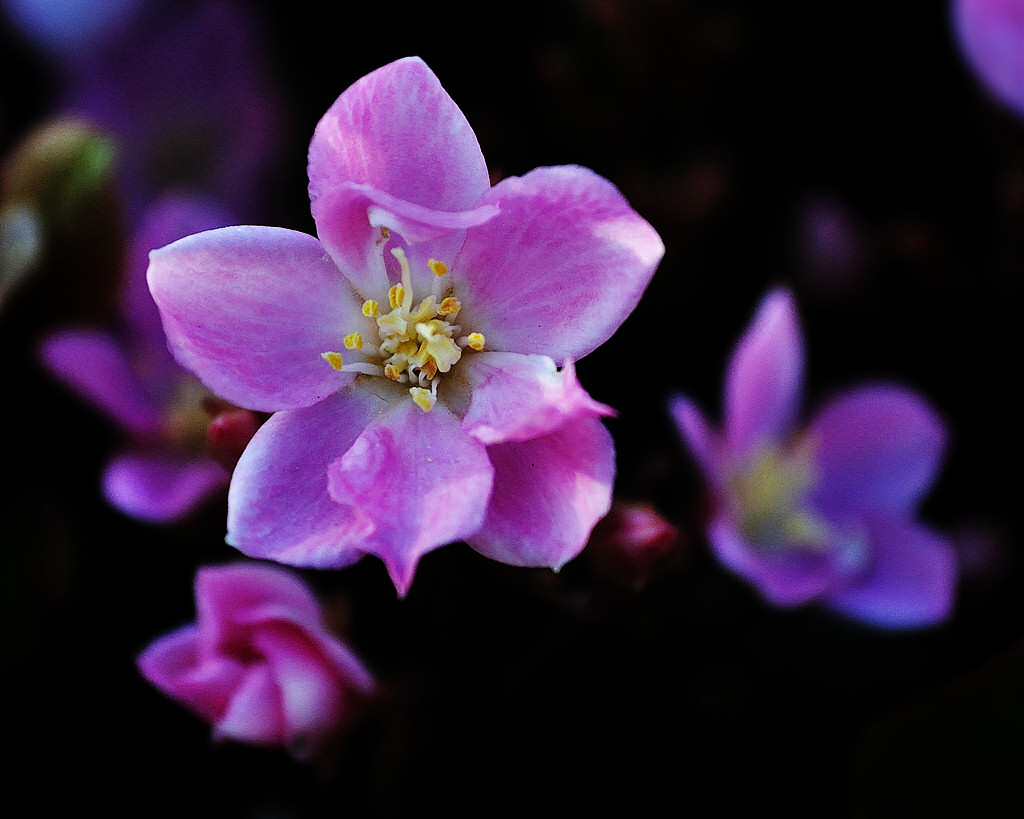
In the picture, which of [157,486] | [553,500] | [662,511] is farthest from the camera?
[662,511]

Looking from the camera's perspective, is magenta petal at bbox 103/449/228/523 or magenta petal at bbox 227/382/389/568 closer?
magenta petal at bbox 227/382/389/568

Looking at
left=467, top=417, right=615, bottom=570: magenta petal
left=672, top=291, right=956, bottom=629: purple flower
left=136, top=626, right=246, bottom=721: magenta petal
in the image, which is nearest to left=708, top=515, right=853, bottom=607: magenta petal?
left=672, top=291, right=956, bottom=629: purple flower

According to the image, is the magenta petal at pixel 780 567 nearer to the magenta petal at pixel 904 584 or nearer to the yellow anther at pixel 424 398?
the magenta petal at pixel 904 584

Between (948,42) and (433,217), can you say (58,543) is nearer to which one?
(433,217)

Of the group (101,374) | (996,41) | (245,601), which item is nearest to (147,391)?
(101,374)

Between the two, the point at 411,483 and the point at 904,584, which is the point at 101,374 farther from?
the point at 904,584

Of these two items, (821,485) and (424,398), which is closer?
(424,398)

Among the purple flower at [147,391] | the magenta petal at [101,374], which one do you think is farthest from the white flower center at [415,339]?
the magenta petal at [101,374]

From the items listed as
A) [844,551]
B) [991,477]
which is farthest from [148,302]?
[991,477]

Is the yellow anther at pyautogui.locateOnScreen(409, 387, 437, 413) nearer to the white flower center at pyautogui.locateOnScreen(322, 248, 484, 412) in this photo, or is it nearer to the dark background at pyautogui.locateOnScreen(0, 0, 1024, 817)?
the white flower center at pyautogui.locateOnScreen(322, 248, 484, 412)
